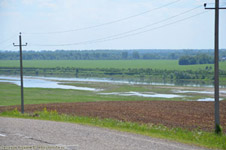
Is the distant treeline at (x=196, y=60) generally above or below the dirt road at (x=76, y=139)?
above

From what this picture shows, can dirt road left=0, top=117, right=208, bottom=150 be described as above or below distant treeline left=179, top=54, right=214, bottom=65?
below

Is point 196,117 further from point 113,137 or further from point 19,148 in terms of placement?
point 19,148

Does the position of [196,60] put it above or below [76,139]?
above

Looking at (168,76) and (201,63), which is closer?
(168,76)

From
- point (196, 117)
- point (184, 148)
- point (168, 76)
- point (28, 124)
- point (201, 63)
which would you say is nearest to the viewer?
point (184, 148)

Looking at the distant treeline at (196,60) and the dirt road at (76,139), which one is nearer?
the dirt road at (76,139)

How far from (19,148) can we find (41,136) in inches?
79.6

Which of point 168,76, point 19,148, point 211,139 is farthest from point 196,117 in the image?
point 168,76

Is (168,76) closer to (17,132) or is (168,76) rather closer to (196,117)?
(196,117)

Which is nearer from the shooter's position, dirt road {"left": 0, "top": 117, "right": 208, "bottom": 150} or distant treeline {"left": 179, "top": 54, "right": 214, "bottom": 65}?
dirt road {"left": 0, "top": 117, "right": 208, "bottom": 150}

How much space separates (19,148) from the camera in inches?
430

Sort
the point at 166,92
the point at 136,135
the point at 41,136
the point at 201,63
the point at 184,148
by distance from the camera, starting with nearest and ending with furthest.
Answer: the point at 184,148 → the point at 41,136 → the point at 136,135 → the point at 166,92 → the point at 201,63

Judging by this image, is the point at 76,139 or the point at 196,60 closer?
the point at 76,139

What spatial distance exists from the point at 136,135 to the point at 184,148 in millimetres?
2534
